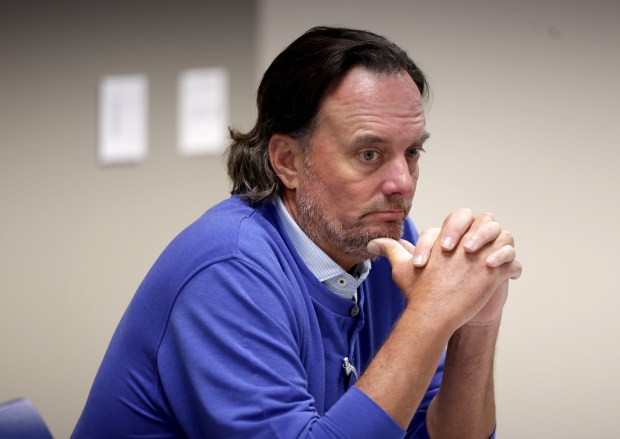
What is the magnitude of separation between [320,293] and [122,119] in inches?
88.2

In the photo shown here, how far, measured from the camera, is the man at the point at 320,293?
1.15m

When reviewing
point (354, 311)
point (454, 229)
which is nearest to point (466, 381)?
point (354, 311)

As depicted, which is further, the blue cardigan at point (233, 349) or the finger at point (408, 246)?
the finger at point (408, 246)

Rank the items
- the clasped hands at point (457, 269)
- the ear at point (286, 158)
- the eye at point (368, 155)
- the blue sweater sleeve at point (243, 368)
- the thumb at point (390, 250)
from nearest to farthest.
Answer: the blue sweater sleeve at point (243, 368), the clasped hands at point (457, 269), the thumb at point (390, 250), the eye at point (368, 155), the ear at point (286, 158)

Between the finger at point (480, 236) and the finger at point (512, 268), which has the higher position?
the finger at point (480, 236)

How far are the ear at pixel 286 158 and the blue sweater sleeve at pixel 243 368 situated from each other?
0.33 metres

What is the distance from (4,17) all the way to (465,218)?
9.38 ft

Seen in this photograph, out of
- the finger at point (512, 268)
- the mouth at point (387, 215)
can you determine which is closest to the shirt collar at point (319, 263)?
the mouth at point (387, 215)

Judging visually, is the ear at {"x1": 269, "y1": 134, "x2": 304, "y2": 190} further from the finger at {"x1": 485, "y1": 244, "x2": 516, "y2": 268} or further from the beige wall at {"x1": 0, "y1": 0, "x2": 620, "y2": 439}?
the beige wall at {"x1": 0, "y1": 0, "x2": 620, "y2": 439}

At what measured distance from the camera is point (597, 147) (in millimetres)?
2975

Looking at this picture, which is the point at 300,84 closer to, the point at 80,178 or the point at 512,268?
the point at 512,268

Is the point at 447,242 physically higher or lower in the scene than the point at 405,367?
higher

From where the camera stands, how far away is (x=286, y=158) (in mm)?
1597

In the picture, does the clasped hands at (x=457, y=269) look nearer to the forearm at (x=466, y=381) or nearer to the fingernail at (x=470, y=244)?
the fingernail at (x=470, y=244)
